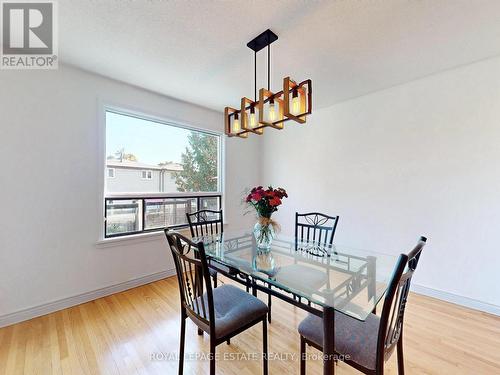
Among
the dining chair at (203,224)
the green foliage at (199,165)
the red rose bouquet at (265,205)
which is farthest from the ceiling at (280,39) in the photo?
the dining chair at (203,224)

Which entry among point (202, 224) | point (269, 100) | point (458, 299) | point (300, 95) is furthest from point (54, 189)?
point (458, 299)

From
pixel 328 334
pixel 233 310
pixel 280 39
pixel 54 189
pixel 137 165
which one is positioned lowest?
pixel 233 310

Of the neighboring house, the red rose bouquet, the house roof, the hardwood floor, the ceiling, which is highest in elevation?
the ceiling

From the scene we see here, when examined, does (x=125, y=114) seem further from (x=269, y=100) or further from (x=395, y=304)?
(x=395, y=304)

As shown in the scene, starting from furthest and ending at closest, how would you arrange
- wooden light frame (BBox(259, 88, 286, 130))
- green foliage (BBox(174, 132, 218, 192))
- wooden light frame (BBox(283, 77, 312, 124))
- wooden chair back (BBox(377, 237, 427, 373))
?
1. green foliage (BBox(174, 132, 218, 192))
2. wooden light frame (BBox(259, 88, 286, 130))
3. wooden light frame (BBox(283, 77, 312, 124))
4. wooden chair back (BBox(377, 237, 427, 373))

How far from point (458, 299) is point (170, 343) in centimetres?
288

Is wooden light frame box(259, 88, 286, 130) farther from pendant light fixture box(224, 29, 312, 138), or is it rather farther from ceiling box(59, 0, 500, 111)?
ceiling box(59, 0, 500, 111)

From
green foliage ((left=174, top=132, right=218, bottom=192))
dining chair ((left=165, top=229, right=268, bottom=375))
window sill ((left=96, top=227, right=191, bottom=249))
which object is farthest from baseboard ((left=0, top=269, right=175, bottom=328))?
dining chair ((left=165, top=229, right=268, bottom=375))

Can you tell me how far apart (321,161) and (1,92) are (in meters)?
3.61

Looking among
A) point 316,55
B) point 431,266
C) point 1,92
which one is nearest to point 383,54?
point 316,55

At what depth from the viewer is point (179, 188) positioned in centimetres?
314

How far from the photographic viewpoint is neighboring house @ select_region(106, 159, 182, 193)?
258 cm

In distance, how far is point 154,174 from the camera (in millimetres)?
2902

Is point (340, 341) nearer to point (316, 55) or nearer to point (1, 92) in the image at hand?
point (316, 55)
